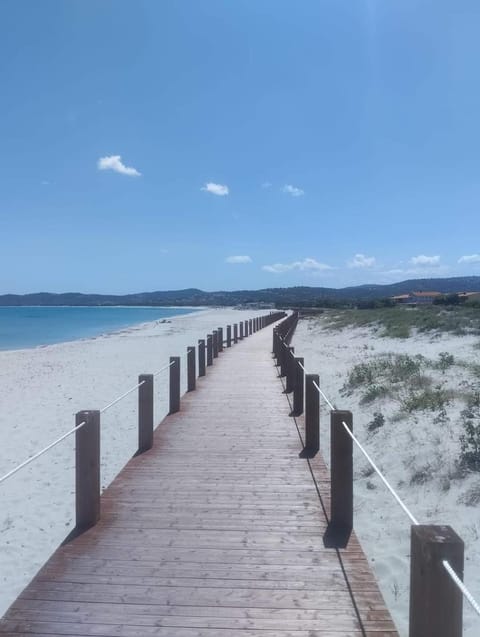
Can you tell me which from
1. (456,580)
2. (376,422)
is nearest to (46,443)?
(376,422)

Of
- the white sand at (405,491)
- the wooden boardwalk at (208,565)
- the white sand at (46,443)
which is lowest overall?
the white sand at (46,443)

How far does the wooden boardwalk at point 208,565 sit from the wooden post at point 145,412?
282mm

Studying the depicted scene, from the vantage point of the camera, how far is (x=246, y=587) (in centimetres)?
352

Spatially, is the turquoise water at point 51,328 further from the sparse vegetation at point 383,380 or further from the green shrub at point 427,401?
the green shrub at point 427,401

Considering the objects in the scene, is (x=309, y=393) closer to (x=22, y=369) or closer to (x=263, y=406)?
(x=263, y=406)

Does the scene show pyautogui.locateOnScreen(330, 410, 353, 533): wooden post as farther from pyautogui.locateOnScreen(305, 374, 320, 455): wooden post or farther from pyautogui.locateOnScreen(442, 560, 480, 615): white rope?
pyautogui.locateOnScreen(442, 560, 480, 615): white rope

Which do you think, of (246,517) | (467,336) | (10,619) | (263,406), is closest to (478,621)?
(246,517)

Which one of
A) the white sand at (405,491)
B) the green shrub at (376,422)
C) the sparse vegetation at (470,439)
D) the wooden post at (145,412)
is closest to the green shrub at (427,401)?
the white sand at (405,491)

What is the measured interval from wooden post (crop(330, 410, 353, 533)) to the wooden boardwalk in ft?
0.61

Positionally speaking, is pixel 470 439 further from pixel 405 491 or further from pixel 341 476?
pixel 341 476

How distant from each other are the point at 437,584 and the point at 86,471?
3.10 metres

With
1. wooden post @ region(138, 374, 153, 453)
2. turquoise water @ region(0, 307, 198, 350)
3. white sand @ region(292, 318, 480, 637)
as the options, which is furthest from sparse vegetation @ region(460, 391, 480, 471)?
turquoise water @ region(0, 307, 198, 350)

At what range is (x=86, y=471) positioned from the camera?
175 inches

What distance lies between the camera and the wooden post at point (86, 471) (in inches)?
174
